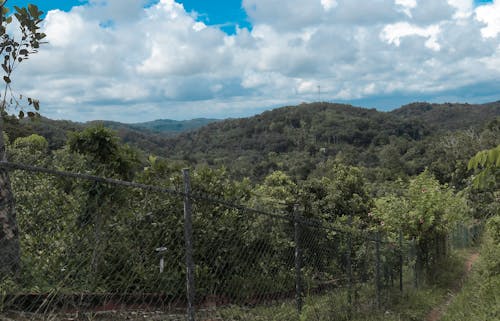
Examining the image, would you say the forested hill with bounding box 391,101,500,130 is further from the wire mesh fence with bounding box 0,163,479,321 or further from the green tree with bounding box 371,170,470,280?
the wire mesh fence with bounding box 0,163,479,321

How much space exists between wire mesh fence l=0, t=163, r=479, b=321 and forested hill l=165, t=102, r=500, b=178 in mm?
75170

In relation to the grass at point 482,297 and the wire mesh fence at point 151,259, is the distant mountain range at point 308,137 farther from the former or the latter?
the wire mesh fence at point 151,259

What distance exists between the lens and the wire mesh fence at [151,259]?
294 cm

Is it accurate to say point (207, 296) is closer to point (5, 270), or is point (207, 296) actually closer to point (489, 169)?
point (5, 270)

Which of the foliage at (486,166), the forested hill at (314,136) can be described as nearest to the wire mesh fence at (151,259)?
the foliage at (486,166)

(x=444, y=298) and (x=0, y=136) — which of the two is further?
(x=444, y=298)

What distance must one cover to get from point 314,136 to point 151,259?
121m

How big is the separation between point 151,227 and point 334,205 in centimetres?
873

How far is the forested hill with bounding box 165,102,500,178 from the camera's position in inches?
3797

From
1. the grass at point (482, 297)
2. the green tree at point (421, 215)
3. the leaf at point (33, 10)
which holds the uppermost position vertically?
the leaf at point (33, 10)

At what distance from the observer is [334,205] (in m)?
12.2

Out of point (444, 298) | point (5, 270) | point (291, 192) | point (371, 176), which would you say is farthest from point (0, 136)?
point (371, 176)

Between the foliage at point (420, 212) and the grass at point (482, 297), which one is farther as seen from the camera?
the foliage at point (420, 212)

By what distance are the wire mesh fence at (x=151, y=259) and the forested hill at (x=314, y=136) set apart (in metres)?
75.2
